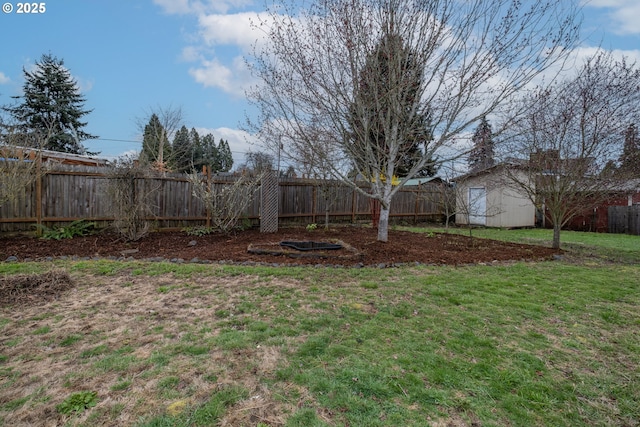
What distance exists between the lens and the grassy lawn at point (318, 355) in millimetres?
1891

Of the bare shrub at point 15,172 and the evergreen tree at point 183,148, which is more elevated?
the evergreen tree at point 183,148

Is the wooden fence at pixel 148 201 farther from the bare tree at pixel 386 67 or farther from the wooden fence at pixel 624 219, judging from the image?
the wooden fence at pixel 624 219

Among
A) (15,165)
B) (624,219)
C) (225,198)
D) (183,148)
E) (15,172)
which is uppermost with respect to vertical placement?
(183,148)

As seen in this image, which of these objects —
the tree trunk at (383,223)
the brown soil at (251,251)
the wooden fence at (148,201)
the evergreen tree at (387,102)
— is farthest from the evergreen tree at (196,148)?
the evergreen tree at (387,102)

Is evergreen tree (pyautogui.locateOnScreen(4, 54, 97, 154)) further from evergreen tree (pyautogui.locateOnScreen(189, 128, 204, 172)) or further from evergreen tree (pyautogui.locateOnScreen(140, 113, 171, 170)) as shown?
evergreen tree (pyautogui.locateOnScreen(189, 128, 204, 172))

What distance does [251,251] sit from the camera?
623cm

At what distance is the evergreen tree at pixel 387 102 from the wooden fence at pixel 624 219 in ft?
44.3

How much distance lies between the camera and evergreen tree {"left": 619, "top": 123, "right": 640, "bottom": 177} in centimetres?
752

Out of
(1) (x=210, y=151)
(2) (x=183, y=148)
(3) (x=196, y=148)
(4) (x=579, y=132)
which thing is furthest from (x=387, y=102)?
(1) (x=210, y=151)

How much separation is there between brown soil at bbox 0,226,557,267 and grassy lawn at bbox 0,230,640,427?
148cm

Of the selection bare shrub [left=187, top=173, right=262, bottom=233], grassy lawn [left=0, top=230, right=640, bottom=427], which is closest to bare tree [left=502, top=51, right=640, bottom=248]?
grassy lawn [left=0, top=230, right=640, bottom=427]

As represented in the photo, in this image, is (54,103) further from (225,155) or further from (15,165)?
(15,165)

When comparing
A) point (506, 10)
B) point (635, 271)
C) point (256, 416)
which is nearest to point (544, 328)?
point (256, 416)

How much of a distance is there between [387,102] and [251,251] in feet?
12.7
